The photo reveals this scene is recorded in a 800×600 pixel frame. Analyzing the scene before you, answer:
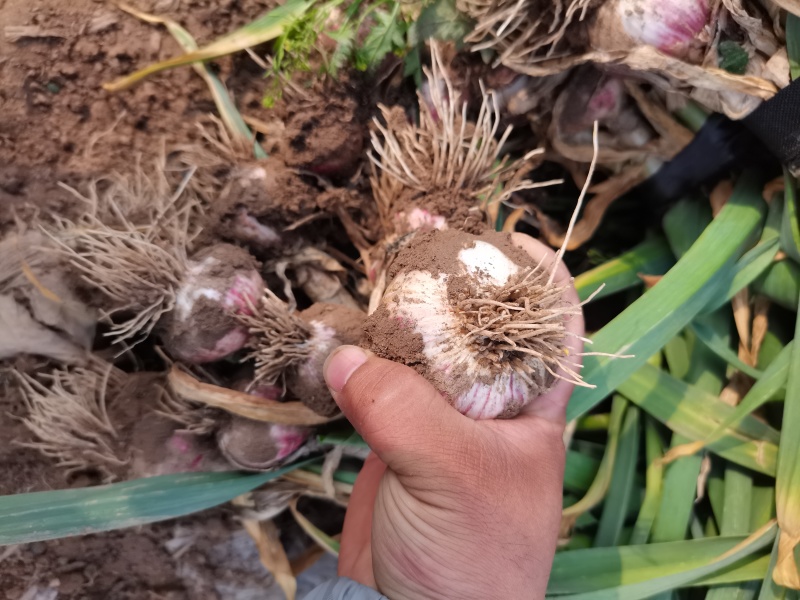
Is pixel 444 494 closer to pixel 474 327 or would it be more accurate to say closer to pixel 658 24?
pixel 474 327

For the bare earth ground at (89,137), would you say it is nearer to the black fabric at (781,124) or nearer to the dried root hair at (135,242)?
the dried root hair at (135,242)

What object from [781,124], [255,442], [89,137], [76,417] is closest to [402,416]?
[255,442]

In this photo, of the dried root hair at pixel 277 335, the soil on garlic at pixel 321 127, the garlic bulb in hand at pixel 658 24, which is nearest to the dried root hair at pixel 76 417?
the dried root hair at pixel 277 335

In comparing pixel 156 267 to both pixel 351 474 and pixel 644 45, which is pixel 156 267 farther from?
pixel 644 45

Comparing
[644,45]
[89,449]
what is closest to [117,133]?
[89,449]

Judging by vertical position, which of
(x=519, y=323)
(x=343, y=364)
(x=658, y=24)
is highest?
(x=658, y=24)

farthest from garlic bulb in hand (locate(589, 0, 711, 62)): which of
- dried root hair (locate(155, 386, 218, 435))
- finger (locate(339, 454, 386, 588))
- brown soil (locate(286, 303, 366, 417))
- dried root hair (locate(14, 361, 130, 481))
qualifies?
dried root hair (locate(14, 361, 130, 481))
